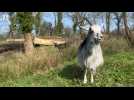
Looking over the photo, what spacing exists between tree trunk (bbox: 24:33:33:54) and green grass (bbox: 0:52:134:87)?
0.95m

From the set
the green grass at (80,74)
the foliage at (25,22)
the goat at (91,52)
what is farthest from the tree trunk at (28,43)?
the goat at (91,52)

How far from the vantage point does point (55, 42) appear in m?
6.20

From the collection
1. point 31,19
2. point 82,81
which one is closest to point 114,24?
point 82,81

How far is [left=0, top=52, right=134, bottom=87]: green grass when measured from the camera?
4.84m

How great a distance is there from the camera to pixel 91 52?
5.59 metres

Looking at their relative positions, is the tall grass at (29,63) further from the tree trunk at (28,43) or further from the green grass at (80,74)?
the tree trunk at (28,43)

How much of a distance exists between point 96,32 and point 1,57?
2.16 metres

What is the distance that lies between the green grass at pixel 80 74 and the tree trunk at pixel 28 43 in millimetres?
953

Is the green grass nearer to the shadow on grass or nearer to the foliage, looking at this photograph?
the shadow on grass

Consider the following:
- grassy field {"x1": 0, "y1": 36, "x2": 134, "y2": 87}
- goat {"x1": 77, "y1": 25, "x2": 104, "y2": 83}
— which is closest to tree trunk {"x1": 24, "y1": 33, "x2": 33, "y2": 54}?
grassy field {"x1": 0, "y1": 36, "x2": 134, "y2": 87}

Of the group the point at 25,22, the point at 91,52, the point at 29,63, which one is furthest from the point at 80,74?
the point at 25,22

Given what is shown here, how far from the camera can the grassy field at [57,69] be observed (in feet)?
16.2

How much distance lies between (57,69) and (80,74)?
51cm
